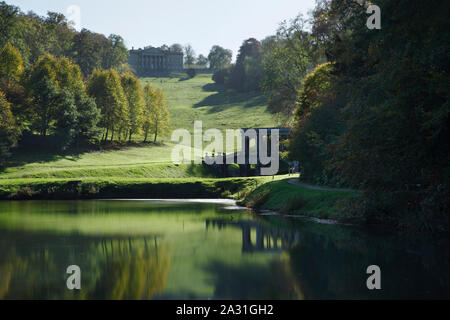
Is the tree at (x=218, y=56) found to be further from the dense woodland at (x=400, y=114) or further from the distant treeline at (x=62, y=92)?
the dense woodland at (x=400, y=114)

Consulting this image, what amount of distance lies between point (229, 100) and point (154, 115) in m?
53.3

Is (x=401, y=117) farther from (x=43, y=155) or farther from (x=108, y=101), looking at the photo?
(x=108, y=101)

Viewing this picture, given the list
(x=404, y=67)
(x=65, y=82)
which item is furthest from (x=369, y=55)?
(x=65, y=82)

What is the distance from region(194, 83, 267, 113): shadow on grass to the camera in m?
128

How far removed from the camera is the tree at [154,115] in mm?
85188

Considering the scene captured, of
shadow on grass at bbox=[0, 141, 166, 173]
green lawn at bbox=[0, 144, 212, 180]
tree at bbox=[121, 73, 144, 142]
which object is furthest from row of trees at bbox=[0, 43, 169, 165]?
green lawn at bbox=[0, 144, 212, 180]

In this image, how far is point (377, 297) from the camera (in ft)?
39.2

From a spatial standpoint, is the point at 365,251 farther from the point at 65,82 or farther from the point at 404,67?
the point at 65,82

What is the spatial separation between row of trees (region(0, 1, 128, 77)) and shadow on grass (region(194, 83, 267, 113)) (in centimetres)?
3014

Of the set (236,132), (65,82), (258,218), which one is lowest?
(258,218)

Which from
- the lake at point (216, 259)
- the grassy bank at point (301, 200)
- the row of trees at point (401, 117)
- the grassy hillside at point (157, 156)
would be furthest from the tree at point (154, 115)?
the row of trees at point (401, 117)

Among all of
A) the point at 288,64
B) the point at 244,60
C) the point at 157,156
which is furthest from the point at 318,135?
the point at 244,60

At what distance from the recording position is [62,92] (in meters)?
65.6

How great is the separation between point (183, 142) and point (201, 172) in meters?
33.5
